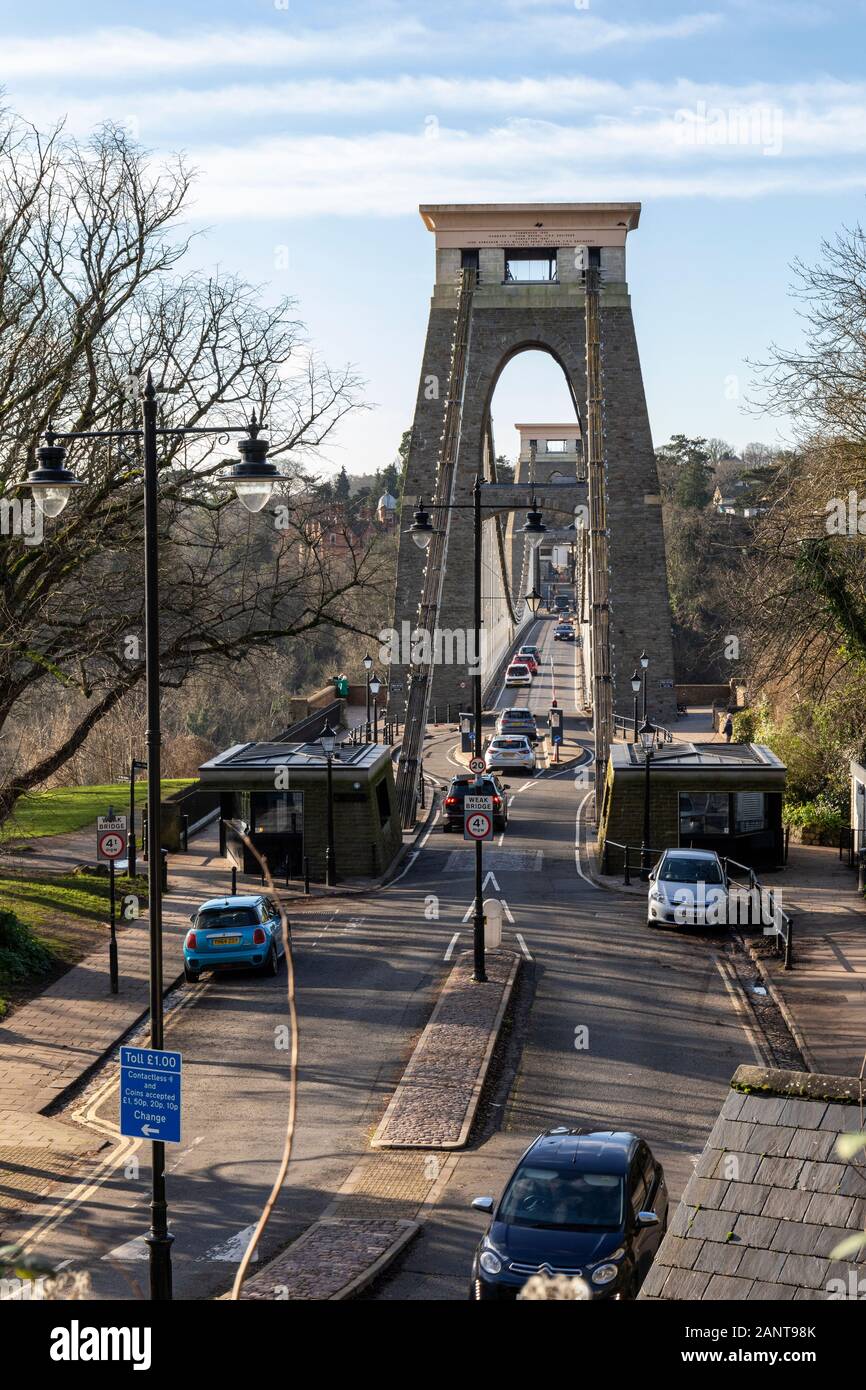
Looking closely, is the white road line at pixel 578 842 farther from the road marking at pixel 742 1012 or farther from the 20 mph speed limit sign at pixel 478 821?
the 20 mph speed limit sign at pixel 478 821

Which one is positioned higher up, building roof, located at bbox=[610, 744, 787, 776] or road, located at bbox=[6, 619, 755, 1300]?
→ building roof, located at bbox=[610, 744, 787, 776]

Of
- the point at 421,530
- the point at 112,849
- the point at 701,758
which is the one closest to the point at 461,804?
the point at 701,758

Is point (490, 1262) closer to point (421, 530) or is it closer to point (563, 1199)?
point (563, 1199)

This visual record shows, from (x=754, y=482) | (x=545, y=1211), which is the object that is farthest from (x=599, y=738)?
(x=754, y=482)

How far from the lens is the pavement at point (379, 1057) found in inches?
575

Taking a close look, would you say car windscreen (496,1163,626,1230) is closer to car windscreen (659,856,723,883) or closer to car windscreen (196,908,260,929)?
car windscreen (196,908,260,929)

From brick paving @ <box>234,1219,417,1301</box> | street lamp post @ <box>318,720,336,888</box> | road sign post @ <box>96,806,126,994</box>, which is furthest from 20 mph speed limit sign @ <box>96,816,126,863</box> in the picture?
brick paving @ <box>234,1219,417,1301</box>

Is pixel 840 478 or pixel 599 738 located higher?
pixel 840 478

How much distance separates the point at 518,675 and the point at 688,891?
57830 mm

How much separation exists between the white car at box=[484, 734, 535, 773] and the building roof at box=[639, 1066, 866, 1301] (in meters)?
45.1

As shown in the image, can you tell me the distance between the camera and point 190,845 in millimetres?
39000

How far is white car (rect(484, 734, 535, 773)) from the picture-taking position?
54469mm
